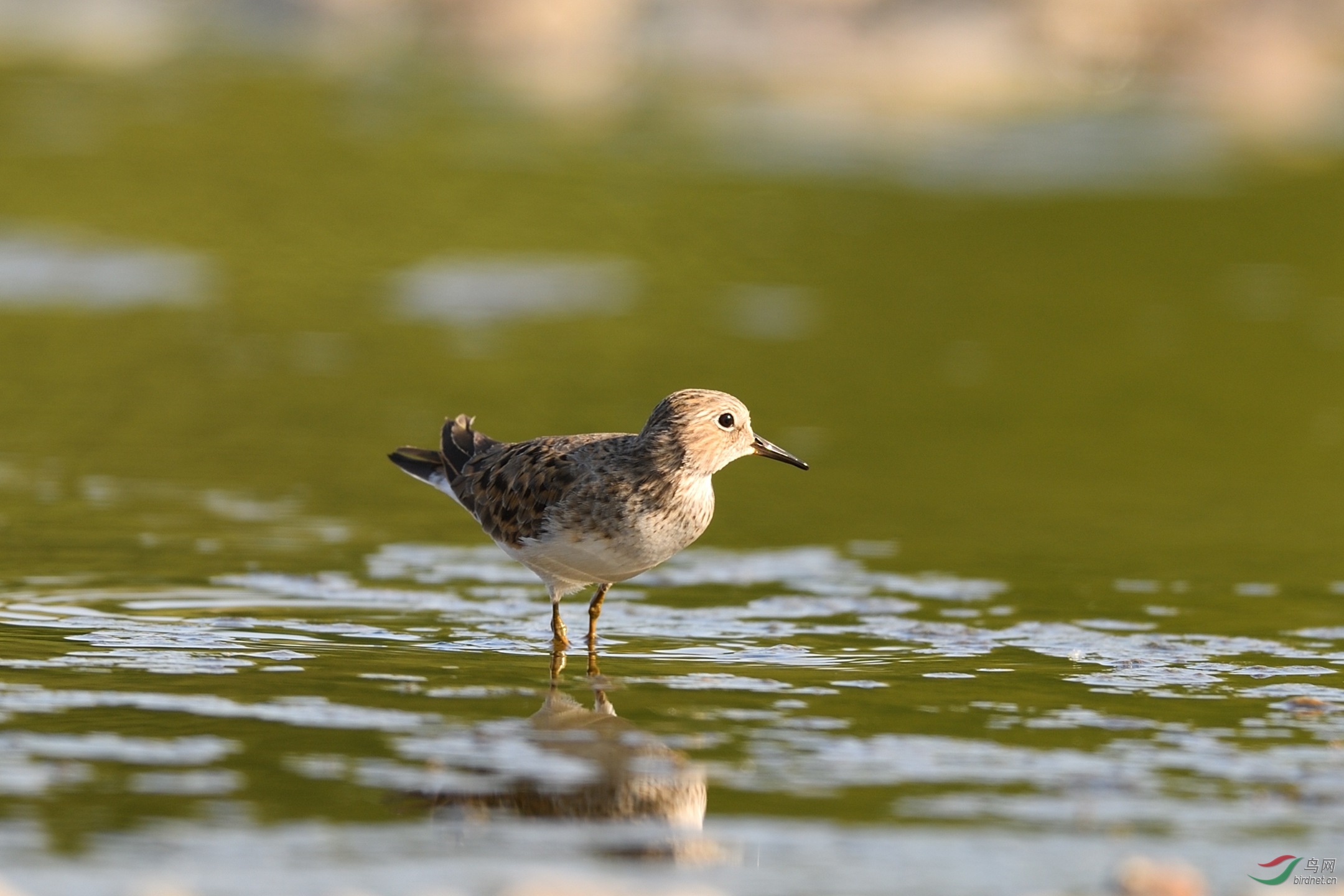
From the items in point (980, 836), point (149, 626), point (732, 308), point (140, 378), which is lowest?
point (980, 836)

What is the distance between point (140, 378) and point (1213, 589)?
8641 millimetres

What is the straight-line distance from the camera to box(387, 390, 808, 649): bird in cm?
904

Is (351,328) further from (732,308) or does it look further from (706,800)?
(706,800)

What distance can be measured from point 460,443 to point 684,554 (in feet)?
5.04

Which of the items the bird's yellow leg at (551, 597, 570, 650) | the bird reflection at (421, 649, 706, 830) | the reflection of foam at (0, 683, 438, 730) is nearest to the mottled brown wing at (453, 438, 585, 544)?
the bird's yellow leg at (551, 597, 570, 650)

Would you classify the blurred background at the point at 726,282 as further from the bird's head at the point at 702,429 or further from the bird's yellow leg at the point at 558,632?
the bird's head at the point at 702,429

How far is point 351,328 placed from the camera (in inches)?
706

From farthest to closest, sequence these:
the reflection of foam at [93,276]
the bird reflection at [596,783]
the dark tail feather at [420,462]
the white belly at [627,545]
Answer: the reflection of foam at [93,276] → the dark tail feather at [420,462] → the white belly at [627,545] → the bird reflection at [596,783]

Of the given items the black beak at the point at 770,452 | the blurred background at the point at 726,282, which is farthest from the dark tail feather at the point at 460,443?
the black beak at the point at 770,452

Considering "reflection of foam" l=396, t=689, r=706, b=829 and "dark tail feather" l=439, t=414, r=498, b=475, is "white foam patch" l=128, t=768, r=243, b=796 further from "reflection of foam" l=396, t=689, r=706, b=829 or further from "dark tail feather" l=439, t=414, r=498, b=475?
"dark tail feather" l=439, t=414, r=498, b=475

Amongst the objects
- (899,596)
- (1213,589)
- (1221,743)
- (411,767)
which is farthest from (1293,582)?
(411,767)

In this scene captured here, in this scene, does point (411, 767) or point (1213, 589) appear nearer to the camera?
point (411, 767)

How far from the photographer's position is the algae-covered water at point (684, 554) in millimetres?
6406

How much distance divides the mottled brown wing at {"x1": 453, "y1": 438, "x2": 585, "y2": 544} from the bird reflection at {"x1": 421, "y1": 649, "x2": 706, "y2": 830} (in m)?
1.71
